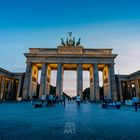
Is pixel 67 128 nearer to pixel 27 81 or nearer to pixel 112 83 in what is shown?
pixel 112 83

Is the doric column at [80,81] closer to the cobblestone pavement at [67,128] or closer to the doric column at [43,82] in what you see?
the doric column at [43,82]

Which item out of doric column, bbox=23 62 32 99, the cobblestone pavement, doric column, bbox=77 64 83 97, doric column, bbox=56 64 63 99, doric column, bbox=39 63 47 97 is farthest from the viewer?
doric column, bbox=23 62 32 99

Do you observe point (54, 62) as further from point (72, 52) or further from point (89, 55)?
point (89, 55)

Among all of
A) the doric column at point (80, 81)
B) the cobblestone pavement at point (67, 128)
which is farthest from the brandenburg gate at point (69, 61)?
the cobblestone pavement at point (67, 128)

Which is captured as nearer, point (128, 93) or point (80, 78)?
point (80, 78)

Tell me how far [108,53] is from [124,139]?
4512 cm

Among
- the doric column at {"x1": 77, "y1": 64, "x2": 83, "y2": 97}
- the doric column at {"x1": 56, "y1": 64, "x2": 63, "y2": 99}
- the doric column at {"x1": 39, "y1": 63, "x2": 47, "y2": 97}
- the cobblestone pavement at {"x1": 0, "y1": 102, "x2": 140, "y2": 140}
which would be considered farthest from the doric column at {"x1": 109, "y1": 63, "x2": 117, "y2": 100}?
the cobblestone pavement at {"x1": 0, "y1": 102, "x2": 140, "y2": 140}

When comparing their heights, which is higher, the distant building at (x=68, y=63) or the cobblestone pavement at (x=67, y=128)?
the distant building at (x=68, y=63)

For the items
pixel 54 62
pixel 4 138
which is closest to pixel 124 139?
pixel 4 138

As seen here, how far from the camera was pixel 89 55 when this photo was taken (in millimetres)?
46156

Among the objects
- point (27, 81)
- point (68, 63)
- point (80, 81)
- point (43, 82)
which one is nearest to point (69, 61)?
point (68, 63)

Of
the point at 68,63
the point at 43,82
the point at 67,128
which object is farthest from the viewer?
the point at 68,63

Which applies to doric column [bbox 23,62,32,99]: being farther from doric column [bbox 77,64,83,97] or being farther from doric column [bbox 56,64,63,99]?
doric column [bbox 77,64,83,97]

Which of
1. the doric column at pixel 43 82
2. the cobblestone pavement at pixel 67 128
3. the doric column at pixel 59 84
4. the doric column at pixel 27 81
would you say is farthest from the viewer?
the doric column at pixel 27 81
